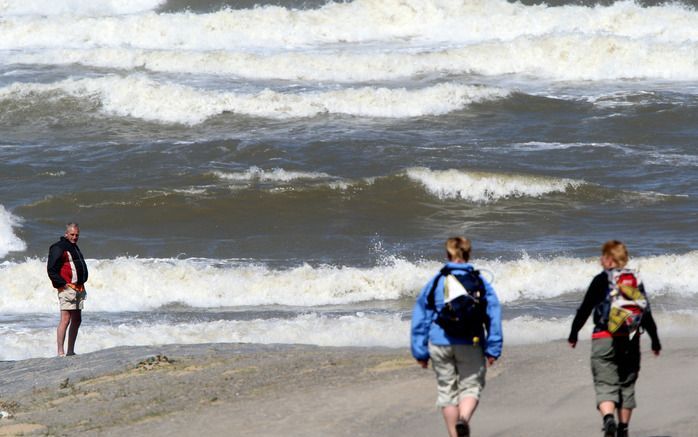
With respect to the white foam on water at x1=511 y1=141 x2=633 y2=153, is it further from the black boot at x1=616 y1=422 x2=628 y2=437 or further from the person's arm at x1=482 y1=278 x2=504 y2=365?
the person's arm at x1=482 y1=278 x2=504 y2=365

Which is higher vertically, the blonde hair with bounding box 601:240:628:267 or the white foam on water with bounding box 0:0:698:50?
the white foam on water with bounding box 0:0:698:50

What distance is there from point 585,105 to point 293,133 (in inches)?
264

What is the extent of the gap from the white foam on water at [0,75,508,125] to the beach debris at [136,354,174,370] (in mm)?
16408

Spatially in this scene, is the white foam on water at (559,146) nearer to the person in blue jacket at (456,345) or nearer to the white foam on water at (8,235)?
the white foam on water at (8,235)

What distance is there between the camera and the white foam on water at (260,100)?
26266mm

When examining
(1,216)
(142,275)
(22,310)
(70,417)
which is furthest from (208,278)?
(70,417)

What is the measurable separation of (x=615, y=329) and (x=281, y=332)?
619 cm

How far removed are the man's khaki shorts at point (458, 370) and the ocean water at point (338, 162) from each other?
507 centimetres

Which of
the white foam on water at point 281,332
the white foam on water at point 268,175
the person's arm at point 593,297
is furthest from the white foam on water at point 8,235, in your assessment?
the person's arm at point 593,297

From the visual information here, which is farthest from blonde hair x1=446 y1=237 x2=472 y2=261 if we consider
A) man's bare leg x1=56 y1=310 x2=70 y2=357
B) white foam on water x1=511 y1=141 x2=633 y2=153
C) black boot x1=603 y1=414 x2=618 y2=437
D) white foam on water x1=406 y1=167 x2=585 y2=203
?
white foam on water x1=511 y1=141 x2=633 y2=153

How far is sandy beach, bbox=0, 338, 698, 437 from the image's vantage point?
24.2 ft

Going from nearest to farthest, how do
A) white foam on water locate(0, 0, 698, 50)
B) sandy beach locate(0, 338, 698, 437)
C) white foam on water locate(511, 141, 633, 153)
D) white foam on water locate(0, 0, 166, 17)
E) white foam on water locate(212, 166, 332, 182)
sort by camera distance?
sandy beach locate(0, 338, 698, 437)
white foam on water locate(212, 166, 332, 182)
white foam on water locate(511, 141, 633, 153)
white foam on water locate(0, 0, 698, 50)
white foam on water locate(0, 0, 166, 17)

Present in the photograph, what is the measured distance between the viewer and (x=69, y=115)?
26.3m

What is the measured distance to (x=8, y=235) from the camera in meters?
17.4
